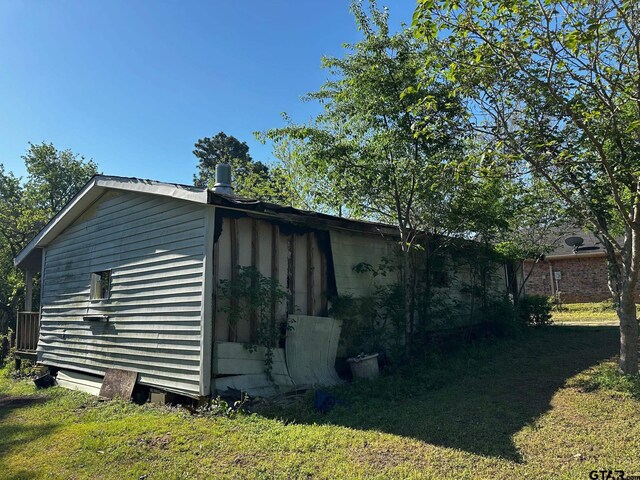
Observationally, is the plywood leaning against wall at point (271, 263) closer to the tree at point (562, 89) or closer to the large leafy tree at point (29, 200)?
the tree at point (562, 89)

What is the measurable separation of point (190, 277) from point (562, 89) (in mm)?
6040

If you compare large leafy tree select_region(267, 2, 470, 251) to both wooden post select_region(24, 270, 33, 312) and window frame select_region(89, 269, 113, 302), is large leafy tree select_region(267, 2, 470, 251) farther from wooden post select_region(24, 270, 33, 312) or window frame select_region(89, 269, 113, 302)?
wooden post select_region(24, 270, 33, 312)

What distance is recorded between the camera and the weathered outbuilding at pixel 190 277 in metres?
6.82

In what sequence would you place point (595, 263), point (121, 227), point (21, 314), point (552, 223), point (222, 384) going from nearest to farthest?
point (222, 384) < point (121, 227) < point (552, 223) < point (21, 314) < point (595, 263)

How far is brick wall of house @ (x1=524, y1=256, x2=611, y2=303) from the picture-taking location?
72.4 feet

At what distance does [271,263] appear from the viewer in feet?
25.1

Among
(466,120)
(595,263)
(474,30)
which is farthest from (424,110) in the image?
(595,263)

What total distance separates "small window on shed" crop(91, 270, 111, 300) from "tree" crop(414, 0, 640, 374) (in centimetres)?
754

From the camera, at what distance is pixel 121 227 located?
905 cm

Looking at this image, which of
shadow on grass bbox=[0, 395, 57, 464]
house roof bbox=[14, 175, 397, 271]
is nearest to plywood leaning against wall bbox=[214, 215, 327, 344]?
house roof bbox=[14, 175, 397, 271]

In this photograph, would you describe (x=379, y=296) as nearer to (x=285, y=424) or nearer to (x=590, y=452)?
(x=285, y=424)

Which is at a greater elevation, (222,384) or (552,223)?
(552,223)

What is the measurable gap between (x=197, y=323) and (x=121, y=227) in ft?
11.4

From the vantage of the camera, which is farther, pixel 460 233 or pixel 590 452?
pixel 460 233
